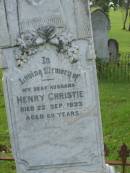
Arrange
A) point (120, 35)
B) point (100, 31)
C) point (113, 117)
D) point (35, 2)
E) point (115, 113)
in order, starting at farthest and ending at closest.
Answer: point (120, 35)
point (100, 31)
point (115, 113)
point (113, 117)
point (35, 2)

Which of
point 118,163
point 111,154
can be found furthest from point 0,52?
point 111,154

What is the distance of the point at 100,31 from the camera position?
1599 cm

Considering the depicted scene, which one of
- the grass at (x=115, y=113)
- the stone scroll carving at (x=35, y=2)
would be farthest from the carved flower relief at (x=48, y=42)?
the grass at (x=115, y=113)

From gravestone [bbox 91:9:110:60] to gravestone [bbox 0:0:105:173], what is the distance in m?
9.89

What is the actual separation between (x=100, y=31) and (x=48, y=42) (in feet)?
34.0

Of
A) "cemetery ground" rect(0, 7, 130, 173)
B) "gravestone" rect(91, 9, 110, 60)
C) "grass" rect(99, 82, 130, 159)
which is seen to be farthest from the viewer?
"gravestone" rect(91, 9, 110, 60)

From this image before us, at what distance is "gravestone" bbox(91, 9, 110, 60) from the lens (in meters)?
15.7

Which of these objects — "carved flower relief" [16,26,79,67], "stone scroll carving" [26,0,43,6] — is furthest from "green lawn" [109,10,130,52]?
"stone scroll carving" [26,0,43,6]

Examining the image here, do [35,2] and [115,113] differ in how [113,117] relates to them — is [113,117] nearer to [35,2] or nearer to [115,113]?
[115,113]

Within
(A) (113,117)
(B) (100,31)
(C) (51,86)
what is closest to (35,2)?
(C) (51,86)

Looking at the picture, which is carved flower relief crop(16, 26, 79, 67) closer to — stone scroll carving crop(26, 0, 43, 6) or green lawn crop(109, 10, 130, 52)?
stone scroll carving crop(26, 0, 43, 6)

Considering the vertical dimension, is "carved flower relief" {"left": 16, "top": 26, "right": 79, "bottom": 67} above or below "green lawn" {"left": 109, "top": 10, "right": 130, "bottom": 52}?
above

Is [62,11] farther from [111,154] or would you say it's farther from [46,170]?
[111,154]

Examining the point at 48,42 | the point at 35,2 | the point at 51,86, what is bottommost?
the point at 51,86
